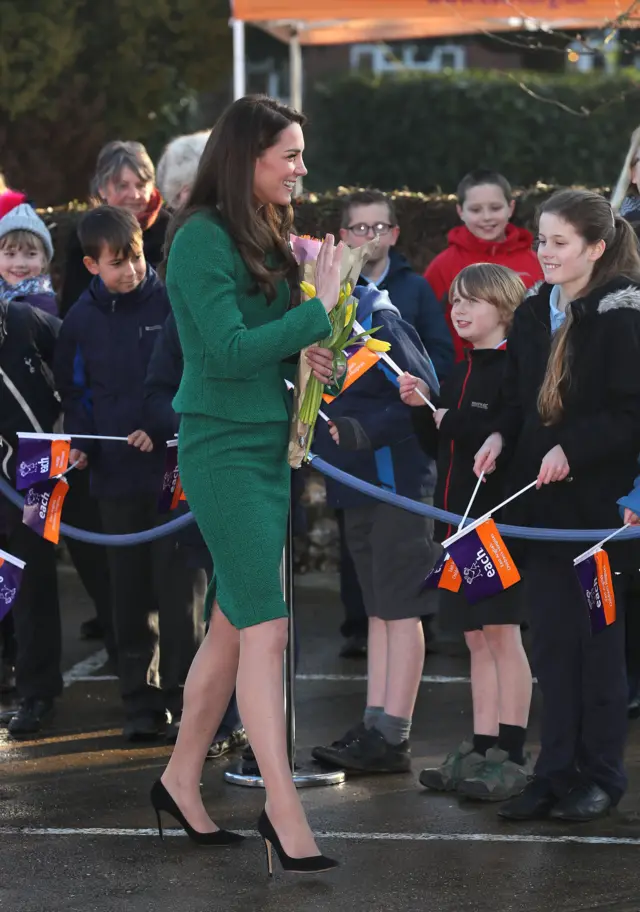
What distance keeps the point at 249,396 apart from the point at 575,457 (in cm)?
106

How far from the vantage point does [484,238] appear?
811 cm

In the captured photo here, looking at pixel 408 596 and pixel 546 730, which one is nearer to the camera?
pixel 546 730

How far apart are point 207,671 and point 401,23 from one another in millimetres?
9906

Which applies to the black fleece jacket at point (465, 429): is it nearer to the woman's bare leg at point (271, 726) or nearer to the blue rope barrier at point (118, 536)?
the blue rope barrier at point (118, 536)

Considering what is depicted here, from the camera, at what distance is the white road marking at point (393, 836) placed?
5.04m

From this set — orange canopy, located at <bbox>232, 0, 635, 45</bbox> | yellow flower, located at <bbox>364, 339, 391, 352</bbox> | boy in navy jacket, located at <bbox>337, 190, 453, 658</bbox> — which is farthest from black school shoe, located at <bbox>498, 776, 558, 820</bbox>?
orange canopy, located at <bbox>232, 0, 635, 45</bbox>

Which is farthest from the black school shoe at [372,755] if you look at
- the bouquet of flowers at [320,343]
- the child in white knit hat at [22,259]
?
the child in white knit hat at [22,259]

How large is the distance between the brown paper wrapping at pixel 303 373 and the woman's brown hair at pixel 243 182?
0.10m

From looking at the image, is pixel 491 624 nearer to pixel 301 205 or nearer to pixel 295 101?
pixel 301 205

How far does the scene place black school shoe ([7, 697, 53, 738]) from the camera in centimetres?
660

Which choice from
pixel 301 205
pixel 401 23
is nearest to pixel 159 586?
pixel 301 205


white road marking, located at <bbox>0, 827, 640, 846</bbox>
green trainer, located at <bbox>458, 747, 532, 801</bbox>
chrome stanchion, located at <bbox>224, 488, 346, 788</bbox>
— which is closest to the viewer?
white road marking, located at <bbox>0, 827, 640, 846</bbox>

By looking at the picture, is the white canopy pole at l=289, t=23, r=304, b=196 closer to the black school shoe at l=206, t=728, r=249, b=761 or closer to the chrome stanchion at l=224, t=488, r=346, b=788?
the black school shoe at l=206, t=728, r=249, b=761

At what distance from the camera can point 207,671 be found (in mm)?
4918
